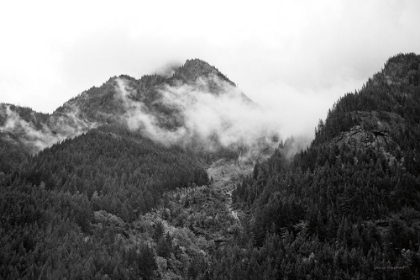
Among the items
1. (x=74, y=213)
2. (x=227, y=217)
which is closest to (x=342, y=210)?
(x=227, y=217)

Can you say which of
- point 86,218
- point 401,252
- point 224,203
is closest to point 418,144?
point 401,252

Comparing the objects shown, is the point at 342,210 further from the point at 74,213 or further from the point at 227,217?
the point at 74,213

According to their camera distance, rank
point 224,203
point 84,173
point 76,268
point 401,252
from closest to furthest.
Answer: point 76,268 < point 401,252 < point 84,173 < point 224,203

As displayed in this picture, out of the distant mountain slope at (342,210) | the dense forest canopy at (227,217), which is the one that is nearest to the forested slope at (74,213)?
the dense forest canopy at (227,217)

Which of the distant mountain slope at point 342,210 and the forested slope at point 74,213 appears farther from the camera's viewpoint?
the distant mountain slope at point 342,210

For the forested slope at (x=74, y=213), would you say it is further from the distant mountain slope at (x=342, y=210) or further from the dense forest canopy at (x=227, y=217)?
the distant mountain slope at (x=342, y=210)

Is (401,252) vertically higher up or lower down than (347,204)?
lower down

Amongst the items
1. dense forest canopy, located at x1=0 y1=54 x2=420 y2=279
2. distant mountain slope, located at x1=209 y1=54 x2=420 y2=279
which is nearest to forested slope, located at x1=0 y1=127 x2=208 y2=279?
dense forest canopy, located at x1=0 y1=54 x2=420 y2=279

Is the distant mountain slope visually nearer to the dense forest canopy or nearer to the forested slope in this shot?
the dense forest canopy

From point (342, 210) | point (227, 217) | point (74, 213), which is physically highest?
point (342, 210)

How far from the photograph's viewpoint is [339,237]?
13088 centimetres

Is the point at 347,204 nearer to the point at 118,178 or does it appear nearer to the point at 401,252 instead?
the point at 401,252

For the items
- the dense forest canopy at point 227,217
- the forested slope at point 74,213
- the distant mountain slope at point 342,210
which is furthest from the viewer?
the distant mountain slope at point 342,210

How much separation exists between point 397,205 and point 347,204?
62.5ft
